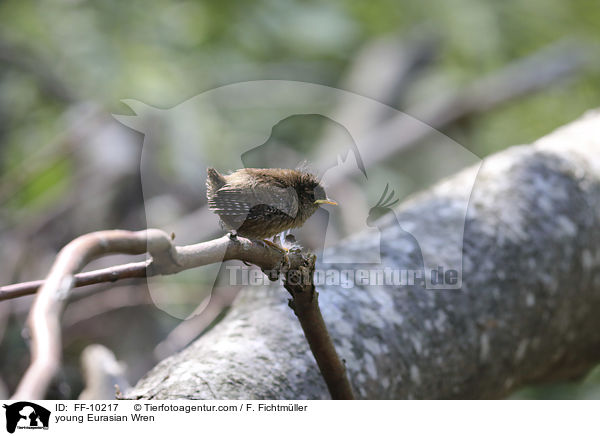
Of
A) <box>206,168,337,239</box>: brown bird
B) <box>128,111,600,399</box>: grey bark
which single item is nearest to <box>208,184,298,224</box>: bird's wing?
<box>206,168,337,239</box>: brown bird

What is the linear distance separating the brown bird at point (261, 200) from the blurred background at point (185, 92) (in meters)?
0.23

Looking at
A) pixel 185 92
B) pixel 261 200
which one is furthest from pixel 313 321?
pixel 185 92

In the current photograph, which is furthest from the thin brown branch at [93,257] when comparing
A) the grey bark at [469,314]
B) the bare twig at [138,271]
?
the grey bark at [469,314]

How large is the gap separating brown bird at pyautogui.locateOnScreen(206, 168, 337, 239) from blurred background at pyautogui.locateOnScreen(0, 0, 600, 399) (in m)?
0.23

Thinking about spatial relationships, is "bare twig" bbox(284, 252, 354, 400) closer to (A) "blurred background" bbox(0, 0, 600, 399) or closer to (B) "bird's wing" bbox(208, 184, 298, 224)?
(B) "bird's wing" bbox(208, 184, 298, 224)

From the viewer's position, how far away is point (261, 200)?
421 millimetres

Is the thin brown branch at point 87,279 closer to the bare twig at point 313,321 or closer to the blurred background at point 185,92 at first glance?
the bare twig at point 313,321

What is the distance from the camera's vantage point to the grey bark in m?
0.58

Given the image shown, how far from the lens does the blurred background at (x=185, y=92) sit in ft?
3.54

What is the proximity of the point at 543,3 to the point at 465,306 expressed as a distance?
1300 mm

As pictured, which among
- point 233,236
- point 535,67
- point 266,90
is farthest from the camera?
point 535,67

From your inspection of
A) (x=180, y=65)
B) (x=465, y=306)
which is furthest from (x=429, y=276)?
(x=180, y=65)
